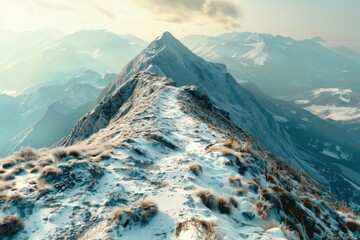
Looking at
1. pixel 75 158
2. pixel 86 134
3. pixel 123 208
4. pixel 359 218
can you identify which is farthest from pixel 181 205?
pixel 86 134

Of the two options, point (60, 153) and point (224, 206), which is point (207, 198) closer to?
point (224, 206)

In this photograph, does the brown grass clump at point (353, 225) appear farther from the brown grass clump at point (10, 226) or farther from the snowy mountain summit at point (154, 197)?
the brown grass clump at point (10, 226)

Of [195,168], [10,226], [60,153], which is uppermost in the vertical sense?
[195,168]

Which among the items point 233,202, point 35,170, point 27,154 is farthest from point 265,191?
point 27,154

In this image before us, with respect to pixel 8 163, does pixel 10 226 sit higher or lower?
higher

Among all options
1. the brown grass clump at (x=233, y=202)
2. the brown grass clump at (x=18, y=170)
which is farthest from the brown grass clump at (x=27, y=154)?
the brown grass clump at (x=233, y=202)

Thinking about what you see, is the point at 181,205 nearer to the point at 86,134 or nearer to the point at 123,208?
the point at 123,208
